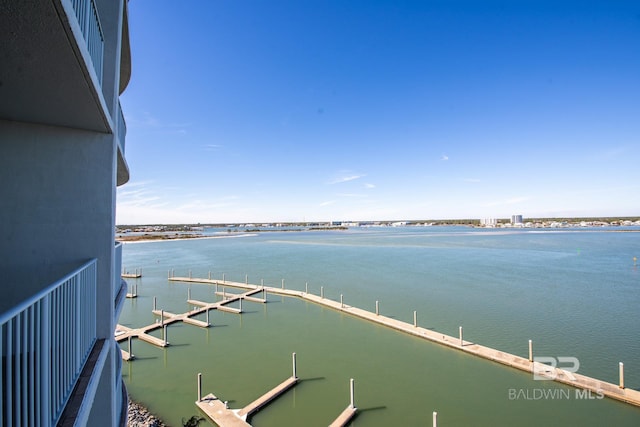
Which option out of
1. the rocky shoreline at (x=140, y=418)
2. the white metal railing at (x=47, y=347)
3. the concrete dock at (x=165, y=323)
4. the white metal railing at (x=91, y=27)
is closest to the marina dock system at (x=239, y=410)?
the rocky shoreline at (x=140, y=418)

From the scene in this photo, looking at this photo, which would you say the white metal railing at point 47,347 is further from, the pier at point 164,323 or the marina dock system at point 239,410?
the pier at point 164,323

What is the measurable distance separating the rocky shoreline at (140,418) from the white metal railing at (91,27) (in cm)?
901

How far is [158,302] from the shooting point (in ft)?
72.2

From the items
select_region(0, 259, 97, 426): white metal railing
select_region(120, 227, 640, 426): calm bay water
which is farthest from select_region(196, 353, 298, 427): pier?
select_region(0, 259, 97, 426): white metal railing

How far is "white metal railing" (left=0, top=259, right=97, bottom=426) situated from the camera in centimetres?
183

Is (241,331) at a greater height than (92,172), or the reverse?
(92,172)

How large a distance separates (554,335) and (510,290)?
9.56 m

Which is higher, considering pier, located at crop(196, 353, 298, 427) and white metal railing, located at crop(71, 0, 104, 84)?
white metal railing, located at crop(71, 0, 104, 84)

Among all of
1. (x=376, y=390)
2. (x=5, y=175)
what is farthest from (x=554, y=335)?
(x=5, y=175)

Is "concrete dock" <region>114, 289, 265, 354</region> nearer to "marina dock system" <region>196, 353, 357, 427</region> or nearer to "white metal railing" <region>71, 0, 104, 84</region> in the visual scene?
"marina dock system" <region>196, 353, 357, 427</region>

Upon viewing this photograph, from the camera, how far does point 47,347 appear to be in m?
2.20

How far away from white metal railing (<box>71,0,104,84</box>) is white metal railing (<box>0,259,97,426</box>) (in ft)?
8.51

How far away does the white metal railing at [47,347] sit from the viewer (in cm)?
183

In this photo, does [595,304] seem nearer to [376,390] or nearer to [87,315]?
[376,390]
